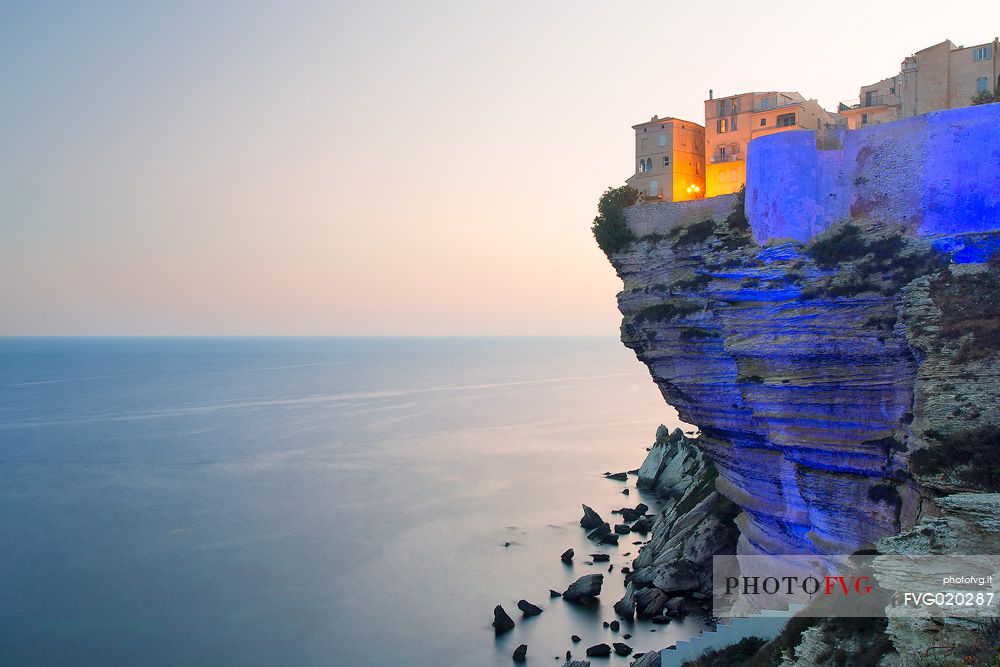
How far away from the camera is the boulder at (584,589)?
39094 millimetres

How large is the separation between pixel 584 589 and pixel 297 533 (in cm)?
2402

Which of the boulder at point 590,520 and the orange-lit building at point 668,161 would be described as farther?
the boulder at point 590,520

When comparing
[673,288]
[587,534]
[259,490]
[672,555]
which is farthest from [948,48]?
[259,490]

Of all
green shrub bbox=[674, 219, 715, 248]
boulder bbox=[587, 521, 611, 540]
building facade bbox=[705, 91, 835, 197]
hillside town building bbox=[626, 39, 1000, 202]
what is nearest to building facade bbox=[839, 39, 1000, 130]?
hillside town building bbox=[626, 39, 1000, 202]

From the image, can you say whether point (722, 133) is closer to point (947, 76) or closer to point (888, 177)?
point (947, 76)

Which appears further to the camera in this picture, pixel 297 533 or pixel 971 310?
pixel 297 533

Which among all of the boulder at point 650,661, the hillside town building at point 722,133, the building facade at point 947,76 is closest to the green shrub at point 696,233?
the hillside town building at point 722,133

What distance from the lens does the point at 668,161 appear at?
44125 mm

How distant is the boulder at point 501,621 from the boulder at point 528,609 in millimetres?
1077

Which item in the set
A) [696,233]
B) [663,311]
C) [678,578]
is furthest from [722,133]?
[678,578]

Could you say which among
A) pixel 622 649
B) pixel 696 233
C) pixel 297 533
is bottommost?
pixel 297 533

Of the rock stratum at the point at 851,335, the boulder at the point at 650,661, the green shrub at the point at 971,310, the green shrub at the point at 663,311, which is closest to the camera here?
the green shrub at the point at 971,310

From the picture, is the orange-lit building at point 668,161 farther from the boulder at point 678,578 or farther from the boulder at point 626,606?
the boulder at point 626,606

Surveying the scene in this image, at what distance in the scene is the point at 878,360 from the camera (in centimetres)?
2627
